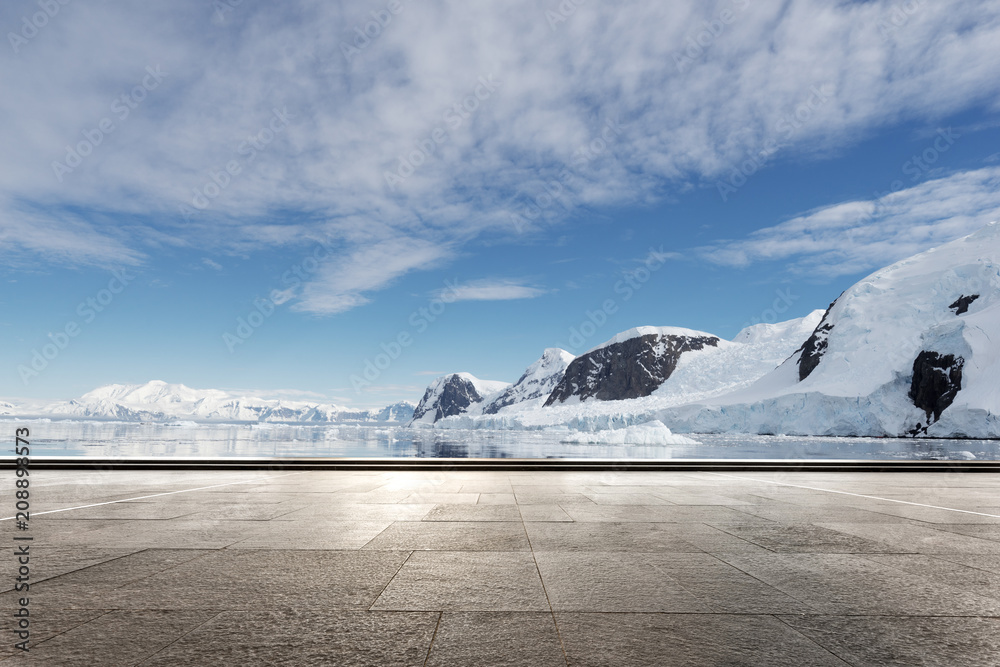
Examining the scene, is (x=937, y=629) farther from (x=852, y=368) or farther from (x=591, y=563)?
(x=852, y=368)

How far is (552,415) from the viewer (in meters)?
133

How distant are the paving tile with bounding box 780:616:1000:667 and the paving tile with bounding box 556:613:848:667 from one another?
0.53ft

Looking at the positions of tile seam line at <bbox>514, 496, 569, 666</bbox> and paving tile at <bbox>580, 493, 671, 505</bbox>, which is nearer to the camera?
tile seam line at <bbox>514, 496, 569, 666</bbox>

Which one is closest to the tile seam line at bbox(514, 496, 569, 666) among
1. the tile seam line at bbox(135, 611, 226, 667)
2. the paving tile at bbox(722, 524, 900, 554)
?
the tile seam line at bbox(135, 611, 226, 667)

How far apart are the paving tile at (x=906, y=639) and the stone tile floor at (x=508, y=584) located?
2cm

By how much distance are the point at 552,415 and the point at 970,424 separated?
77486 mm

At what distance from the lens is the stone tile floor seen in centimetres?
336

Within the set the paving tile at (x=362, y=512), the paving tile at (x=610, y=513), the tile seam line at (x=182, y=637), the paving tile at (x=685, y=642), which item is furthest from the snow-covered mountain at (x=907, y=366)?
the tile seam line at (x=182, y=637)

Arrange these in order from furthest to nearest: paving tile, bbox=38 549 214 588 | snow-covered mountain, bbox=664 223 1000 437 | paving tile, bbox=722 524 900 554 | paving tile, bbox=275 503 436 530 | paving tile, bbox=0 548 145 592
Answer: snow-covered mountain, bbox=664 223 1000 437 < paving tile, bbox=275 503 436 530 < paving tile, bbox=722 524 900 554 < paving tile, bbox=0 548 145 592 < paving tile, bbox=38 549 214 588

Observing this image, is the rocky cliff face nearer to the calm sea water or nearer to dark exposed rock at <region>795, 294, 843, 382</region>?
dark exposed rock at <region>795, 294, 843, 382</region>

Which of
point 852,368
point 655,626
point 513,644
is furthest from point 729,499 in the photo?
point 852,368

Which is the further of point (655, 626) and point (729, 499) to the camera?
point (729, 499)

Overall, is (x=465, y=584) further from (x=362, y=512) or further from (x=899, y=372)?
(x=899, y=372)

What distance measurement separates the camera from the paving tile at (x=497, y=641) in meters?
3.19
